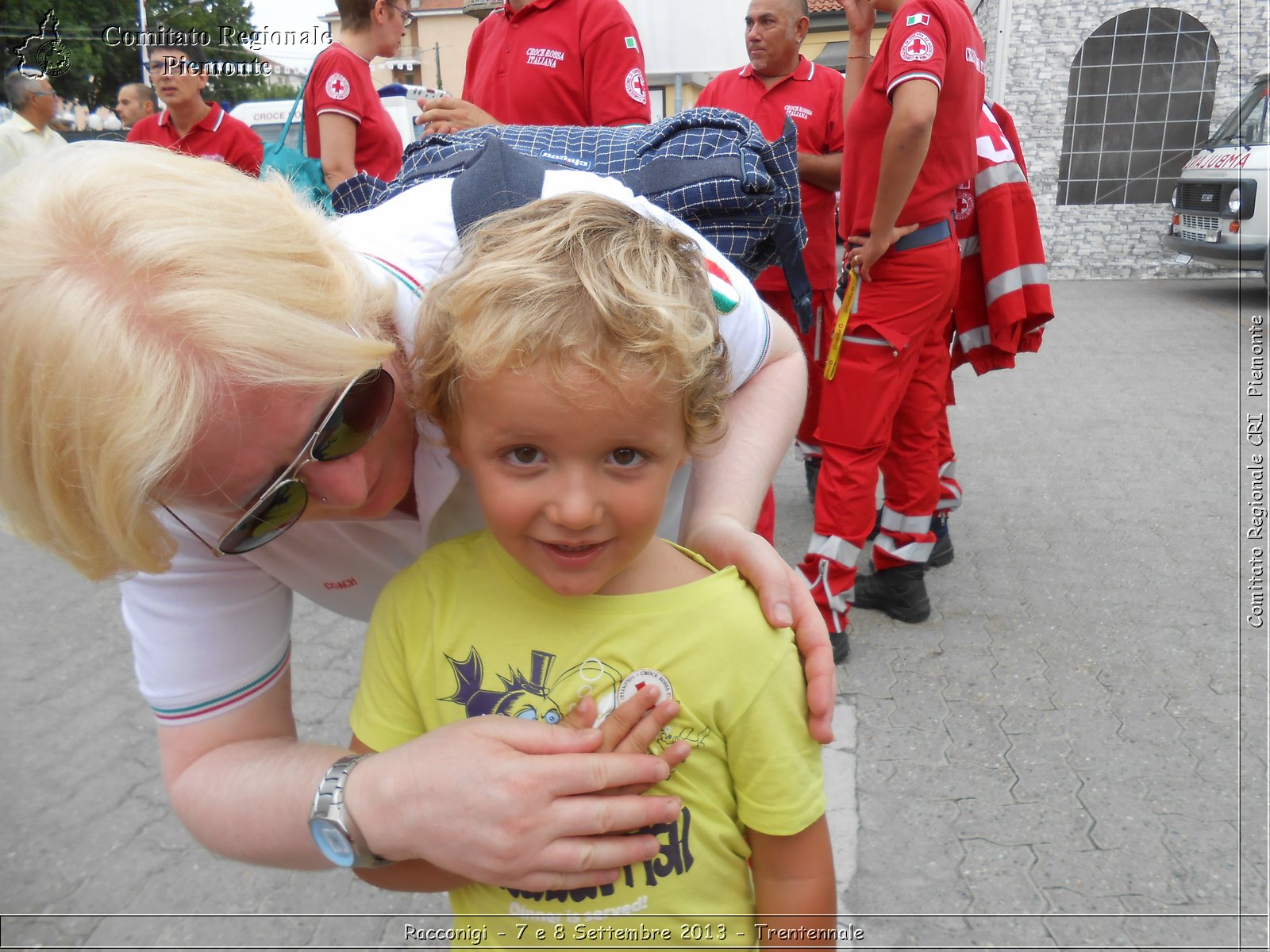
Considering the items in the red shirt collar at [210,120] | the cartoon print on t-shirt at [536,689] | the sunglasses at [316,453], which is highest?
the red shirt collar at [210,120]

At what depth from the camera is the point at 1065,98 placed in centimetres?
1034

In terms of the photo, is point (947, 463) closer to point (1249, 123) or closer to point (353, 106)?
point (353, 106)

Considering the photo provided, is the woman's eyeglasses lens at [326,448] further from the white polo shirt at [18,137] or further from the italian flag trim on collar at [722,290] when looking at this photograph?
the white polo shirt at [18,137]

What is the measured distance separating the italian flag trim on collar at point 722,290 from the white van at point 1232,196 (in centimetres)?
782

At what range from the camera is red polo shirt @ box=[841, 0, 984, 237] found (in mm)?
2684

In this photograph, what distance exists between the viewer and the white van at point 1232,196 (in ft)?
26.1

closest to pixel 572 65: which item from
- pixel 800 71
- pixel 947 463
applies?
pixel 800 71

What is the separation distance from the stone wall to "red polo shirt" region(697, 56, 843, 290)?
7.26m

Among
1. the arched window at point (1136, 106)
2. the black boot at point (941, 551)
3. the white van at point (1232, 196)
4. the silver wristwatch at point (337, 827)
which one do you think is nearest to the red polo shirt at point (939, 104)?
the black boot at point (941, 551)

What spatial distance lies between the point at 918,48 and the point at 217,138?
4113 millimetres

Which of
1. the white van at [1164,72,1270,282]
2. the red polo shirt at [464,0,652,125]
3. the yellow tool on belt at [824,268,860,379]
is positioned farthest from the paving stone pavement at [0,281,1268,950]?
the white van at [1164,72,1270,282]

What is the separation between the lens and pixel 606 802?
3.26 feet

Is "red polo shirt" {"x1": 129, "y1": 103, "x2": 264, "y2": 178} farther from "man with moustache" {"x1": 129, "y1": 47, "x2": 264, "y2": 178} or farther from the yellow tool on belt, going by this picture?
the yellow tool on belt

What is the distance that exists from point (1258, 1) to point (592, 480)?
38.7 ft
